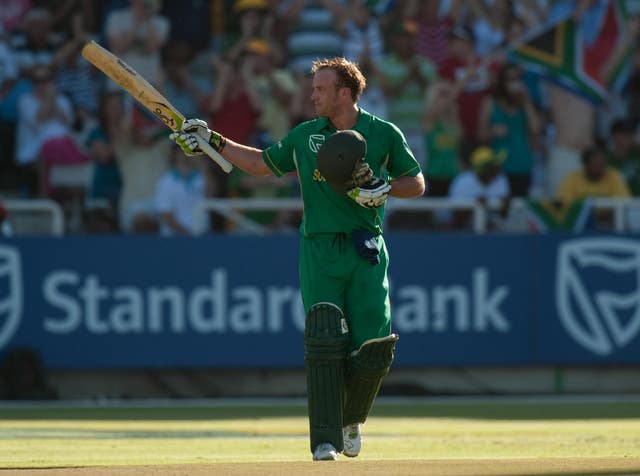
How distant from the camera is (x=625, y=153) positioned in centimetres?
1512

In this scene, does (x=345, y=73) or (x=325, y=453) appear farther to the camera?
(x=345, y=73)

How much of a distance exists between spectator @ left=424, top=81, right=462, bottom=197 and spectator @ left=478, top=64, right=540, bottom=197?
0.39m

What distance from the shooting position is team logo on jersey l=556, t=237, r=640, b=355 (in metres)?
13.6

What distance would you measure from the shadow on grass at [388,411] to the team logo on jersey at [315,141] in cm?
432

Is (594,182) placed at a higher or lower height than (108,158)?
lower

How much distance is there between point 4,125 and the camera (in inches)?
581

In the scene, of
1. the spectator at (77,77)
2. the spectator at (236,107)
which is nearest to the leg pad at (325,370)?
the spectator at (236,107)

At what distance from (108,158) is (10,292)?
1937 millimetres

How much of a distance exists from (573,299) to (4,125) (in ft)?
20.0

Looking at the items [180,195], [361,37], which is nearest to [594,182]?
[361,37]

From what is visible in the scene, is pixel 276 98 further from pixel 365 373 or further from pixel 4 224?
pixel 365 373

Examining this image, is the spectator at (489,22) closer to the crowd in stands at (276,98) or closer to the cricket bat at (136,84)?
the crowd in stands at (276,98)

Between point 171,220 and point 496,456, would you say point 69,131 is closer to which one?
point 171,220

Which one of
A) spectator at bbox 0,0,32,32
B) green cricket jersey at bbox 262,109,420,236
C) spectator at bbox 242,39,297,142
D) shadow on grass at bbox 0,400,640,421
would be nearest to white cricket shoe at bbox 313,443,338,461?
green cricket jersey at bbox 262,109,420,236
